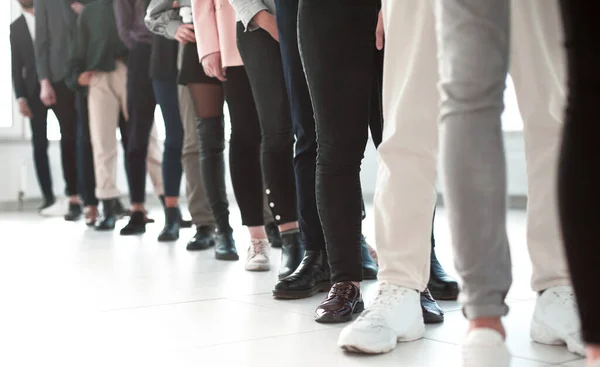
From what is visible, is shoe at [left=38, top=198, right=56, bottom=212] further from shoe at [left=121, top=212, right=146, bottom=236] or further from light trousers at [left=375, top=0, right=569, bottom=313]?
light trousers at [left=375, top=0, right=569, bottom=313]

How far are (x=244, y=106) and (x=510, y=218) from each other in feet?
9.12

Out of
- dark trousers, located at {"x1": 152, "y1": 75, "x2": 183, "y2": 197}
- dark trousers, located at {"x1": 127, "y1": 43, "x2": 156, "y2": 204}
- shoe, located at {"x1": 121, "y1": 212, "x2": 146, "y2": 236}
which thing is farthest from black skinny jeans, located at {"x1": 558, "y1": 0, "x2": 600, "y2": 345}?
shoe, located at {"x1": 121, "y1": 212, "x2": 146, "y2": 236}

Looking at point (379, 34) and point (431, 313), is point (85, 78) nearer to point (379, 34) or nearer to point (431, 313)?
point (379, 34)

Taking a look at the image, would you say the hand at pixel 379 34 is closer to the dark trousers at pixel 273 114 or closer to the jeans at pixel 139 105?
the dark trousers at pixel 273 114

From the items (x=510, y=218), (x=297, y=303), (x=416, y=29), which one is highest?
(x=416, y=29)

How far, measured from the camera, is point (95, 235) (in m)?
4.18

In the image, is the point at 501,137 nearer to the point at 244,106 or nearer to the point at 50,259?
the point at 244,106

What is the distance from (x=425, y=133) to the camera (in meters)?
1.53

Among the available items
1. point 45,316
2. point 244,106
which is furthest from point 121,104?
point 45,316

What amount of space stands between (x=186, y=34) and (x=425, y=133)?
5.65 ft

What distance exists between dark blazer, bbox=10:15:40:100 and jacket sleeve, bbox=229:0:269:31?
12.9 feet

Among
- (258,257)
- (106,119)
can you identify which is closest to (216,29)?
(258,257)

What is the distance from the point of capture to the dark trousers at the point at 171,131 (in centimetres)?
354

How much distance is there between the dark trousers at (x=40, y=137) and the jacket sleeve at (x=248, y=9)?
397cm
